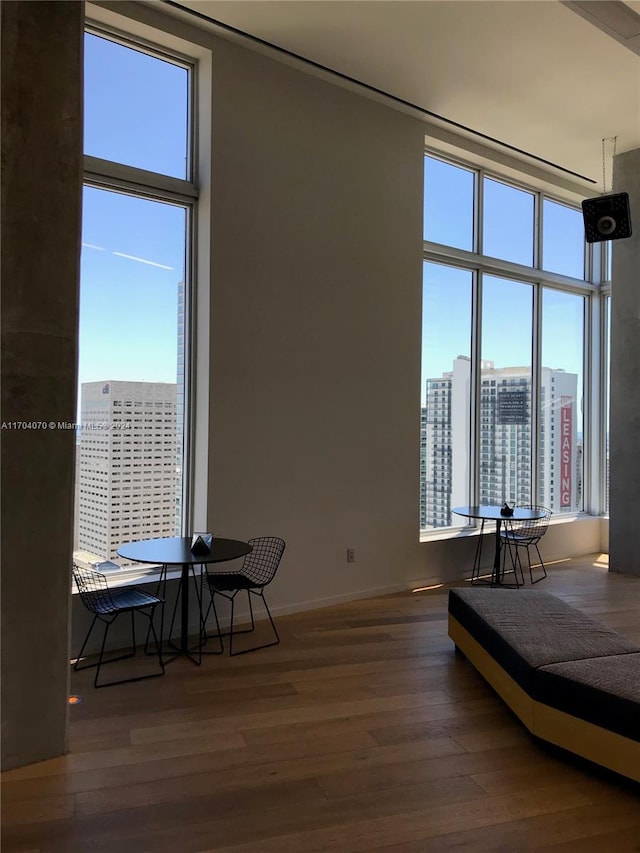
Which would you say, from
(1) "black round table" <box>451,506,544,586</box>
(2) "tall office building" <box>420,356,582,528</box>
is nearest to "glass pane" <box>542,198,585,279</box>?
(2) "tall office building" <box>420,356,582,528</box>

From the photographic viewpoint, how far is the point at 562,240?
8.53m

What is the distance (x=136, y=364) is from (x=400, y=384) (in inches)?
103

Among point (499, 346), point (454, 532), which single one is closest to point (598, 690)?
point (454, 532)

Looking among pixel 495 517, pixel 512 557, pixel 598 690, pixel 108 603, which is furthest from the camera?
pixel 512 557

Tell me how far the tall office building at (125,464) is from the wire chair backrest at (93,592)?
242mm

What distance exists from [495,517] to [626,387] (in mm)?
2485

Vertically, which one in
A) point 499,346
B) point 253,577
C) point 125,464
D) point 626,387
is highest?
point 499,346

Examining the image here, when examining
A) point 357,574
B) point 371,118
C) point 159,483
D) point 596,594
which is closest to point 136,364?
point 159,483

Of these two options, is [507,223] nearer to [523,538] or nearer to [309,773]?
[523,538]

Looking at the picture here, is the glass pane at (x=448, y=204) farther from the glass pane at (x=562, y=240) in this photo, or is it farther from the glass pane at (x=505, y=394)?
the glass pane at (x=562, y=240)

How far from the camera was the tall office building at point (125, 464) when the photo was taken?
15.7 ft

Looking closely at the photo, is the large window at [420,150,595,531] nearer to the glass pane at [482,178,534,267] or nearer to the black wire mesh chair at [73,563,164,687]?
the glass pane at [482,178,534,267]

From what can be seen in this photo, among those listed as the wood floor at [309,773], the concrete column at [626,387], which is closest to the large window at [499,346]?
the concrete column at [626,387]

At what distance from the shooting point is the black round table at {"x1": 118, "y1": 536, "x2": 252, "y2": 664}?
4145 mm
